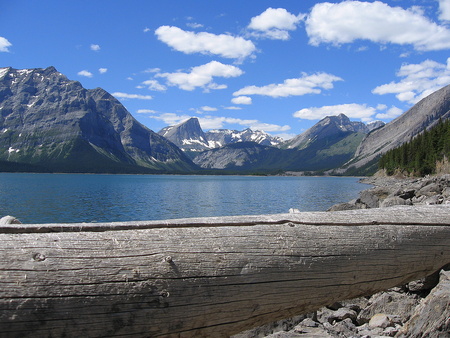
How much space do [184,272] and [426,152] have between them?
104659 millimetres

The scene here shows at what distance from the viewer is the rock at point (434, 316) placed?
4.05 metres

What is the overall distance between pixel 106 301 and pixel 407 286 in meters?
5.69

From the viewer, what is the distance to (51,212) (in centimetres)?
4916

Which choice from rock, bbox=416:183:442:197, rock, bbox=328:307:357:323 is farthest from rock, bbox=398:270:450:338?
rock, bbox=416:183:442:197

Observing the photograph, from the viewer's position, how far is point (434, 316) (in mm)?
4211

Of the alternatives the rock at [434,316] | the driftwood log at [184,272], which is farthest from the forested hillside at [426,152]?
the driftwood log at [184,272]

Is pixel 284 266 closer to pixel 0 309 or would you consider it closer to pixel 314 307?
pixel 314 307

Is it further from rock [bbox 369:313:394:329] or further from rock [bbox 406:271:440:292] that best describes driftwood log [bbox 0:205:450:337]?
rock [bbox 369:313:394:329]

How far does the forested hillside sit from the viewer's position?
82.9 m

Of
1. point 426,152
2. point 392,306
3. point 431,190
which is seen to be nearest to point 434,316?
point 392,306

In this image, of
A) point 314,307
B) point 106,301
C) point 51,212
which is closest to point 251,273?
point 314,307

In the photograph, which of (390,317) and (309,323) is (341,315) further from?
(390,317)

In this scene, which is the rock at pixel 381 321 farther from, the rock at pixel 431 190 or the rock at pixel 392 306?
the rock at pixel 431 190

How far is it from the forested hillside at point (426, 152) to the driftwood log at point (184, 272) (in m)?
86.5
